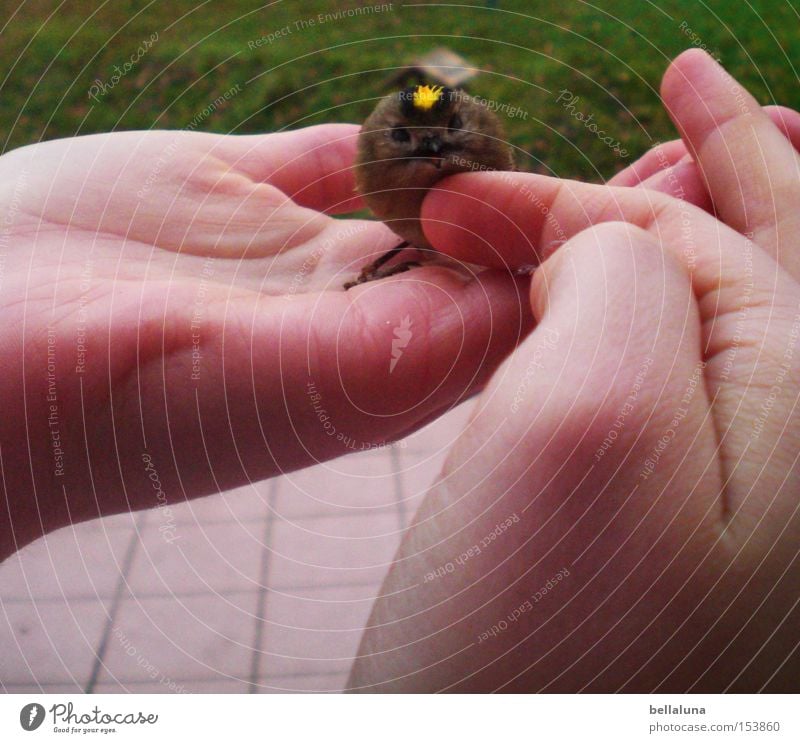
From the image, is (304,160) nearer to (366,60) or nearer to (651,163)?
(366,60)

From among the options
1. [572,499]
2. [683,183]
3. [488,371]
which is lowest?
[572,499]

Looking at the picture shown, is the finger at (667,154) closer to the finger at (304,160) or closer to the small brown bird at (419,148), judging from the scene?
the small brown bird at (419,148)

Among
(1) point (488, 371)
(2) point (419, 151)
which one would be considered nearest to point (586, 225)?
(1) point (488, 371)

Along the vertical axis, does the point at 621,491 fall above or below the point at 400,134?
below

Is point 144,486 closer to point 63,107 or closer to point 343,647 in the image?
point 343,647

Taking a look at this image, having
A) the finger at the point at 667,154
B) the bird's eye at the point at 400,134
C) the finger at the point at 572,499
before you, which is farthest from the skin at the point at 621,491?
the bird's eye at the point at 400,134

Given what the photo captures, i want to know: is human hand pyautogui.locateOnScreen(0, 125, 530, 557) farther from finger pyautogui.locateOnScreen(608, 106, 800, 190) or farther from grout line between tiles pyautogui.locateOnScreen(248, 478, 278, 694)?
finger pyautogui.locateOnScreen(608, 106, 800, 190)

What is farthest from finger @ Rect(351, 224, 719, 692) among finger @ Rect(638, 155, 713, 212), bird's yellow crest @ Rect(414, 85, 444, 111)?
bird's yellow crest @ Rect(414, 85, 444, 111)
